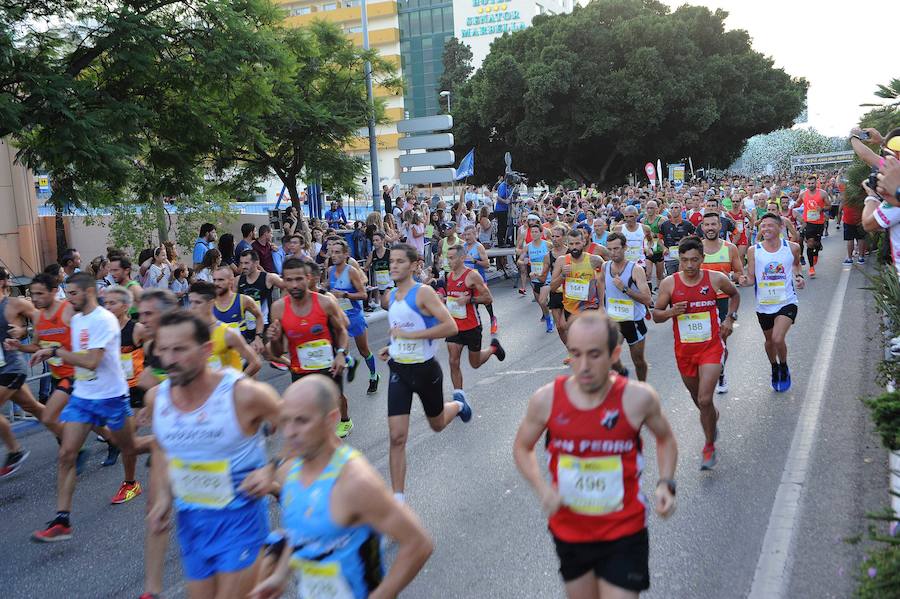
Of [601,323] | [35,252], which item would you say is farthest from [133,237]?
[601,323]

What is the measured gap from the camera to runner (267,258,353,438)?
735cm

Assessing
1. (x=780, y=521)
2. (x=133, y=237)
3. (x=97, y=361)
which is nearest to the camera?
(x=780, y=521)

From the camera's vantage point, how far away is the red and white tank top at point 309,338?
735cm

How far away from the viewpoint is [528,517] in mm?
6102

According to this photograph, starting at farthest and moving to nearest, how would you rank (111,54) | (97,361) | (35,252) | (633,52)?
(633,52), (35,252), (111,54), (97,361)

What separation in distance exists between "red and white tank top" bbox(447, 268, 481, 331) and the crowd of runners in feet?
0.08

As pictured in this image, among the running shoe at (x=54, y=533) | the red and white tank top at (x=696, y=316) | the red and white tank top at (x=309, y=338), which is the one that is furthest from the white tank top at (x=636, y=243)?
the running shoe at (x=54, y=533)

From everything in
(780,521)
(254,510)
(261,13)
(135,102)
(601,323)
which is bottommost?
(780,521)

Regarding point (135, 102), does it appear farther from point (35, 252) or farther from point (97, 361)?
point (35, 252)

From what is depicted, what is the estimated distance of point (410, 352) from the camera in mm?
6730

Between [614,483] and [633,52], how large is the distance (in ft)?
151

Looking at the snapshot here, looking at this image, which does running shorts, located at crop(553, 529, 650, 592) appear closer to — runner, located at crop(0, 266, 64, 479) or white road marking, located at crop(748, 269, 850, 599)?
white road marking, located at crop(748, 269, 850, 599)

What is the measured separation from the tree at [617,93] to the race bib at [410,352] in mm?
40967

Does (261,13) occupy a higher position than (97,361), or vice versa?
(261,13)
